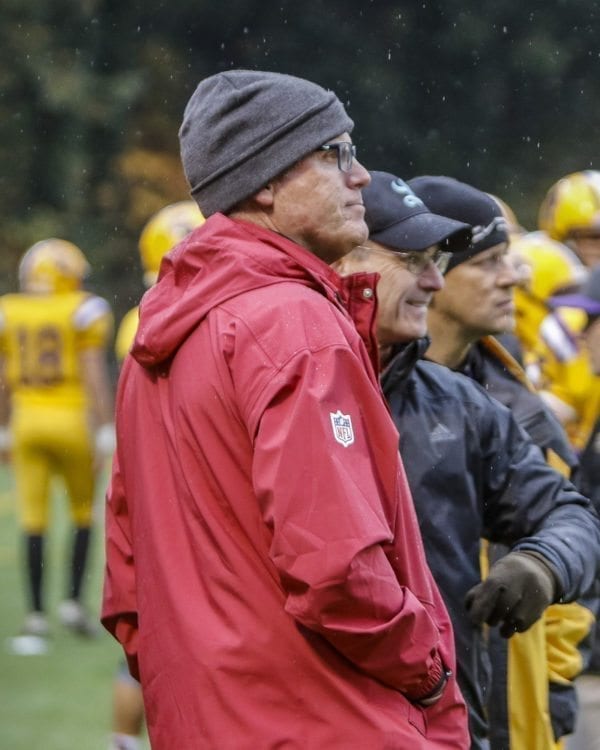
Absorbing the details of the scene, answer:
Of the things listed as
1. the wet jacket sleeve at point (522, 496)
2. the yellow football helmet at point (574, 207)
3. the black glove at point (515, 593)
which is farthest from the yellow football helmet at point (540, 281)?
the black glove at point (515, 593)

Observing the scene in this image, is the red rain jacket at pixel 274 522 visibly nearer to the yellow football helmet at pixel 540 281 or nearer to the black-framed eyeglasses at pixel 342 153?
the black-framed eyeglasses at pixel 342 153

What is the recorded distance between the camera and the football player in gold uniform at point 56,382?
970 cm

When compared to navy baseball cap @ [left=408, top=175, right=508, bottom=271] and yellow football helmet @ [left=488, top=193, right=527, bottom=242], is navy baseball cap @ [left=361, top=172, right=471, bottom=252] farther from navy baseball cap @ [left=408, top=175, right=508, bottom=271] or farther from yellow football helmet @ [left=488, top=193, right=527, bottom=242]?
yellow football helmet @ [left=488, top=193, right=527, bottom=242]

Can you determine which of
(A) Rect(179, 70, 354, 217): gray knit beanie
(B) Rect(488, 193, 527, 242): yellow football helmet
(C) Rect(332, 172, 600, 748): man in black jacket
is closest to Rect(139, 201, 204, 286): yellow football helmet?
(B) Rect(488, 193, 527, 242): yellow football helmet

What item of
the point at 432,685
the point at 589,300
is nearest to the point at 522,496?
the point at 432,685

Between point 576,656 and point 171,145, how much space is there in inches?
1018

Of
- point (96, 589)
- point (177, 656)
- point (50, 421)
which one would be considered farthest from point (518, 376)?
point (96, 589)

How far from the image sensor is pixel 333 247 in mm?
3014

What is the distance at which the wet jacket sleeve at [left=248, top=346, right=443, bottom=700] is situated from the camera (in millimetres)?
2613

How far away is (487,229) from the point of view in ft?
14.1

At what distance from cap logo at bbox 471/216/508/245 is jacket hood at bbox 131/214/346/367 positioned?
1365mm

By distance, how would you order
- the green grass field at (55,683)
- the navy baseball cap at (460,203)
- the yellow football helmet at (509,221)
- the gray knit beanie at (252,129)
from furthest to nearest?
the green grass field at (55,683) < the yellow football helmet at (509,221) < the navy baseball cap at (460,203) < the gray knit beanie at (252,129)

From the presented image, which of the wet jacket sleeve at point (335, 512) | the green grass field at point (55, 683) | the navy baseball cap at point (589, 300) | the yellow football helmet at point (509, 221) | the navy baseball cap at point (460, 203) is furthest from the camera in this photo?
the green grass field at point (55, 683)

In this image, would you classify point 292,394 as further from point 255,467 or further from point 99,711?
point 99,711
